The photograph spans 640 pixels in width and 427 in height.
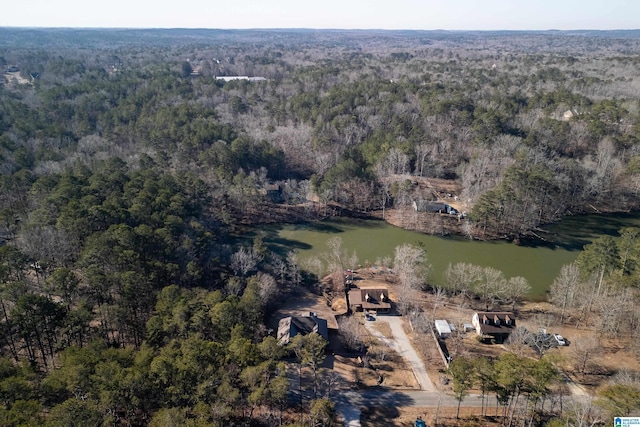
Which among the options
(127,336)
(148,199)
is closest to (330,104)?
(148,199)

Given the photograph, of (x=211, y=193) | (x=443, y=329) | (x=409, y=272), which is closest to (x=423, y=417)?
(x=443, y=329)

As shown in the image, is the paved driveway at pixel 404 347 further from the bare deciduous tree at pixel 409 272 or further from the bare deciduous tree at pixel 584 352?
the bare deciduous tree at pixel 584 352

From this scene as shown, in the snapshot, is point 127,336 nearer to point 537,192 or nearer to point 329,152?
point 329,152

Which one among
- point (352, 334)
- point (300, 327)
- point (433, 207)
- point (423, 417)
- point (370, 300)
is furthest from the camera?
point (433, 207)

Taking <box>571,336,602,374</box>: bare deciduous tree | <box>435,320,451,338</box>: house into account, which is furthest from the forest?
<box>435,320,451,338</box>: house

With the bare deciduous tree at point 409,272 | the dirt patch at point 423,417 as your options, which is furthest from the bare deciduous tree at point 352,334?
the dirt patch at point 423,417

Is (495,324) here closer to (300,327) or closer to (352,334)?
(352,334)
